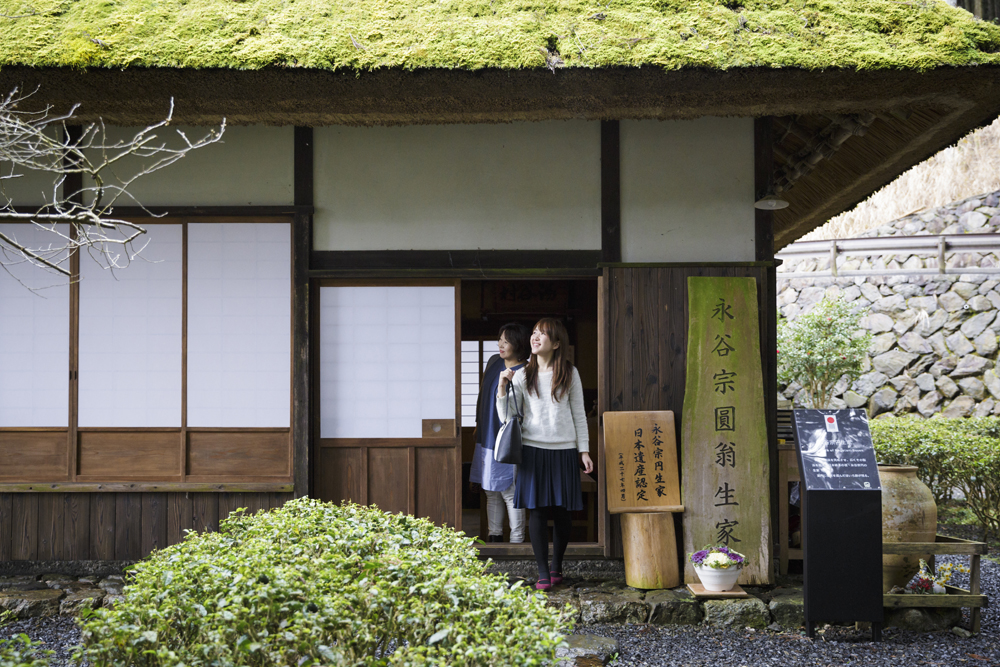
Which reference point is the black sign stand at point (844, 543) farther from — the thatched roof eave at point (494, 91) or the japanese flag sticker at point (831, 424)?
the thatched roof eave at point (494, 91)

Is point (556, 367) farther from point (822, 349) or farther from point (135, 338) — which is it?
point (822, 349)

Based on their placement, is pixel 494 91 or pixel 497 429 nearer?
pixel 494 91

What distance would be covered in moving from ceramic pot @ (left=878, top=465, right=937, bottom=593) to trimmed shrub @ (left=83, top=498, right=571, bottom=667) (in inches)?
118

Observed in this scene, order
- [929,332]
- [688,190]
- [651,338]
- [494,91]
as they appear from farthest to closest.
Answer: [929,332]
[688,190]
[651,338]
[494,91]

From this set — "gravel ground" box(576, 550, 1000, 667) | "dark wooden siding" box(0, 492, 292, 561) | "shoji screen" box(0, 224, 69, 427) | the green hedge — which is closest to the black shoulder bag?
"gravel ground" box(576, 550, 1000, 667)

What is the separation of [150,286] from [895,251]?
13.2 metres

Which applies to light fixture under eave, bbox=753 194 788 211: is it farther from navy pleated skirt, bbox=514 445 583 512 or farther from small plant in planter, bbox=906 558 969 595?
small plant in planter, bbox=906 558 969 595

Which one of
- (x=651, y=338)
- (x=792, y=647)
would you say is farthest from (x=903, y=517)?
(x=651, y=338)

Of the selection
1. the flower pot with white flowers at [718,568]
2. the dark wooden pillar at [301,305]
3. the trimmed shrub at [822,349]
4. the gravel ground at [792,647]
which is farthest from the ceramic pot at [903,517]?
the trimmed shrub at [822,349]

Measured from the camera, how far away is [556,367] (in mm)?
4684

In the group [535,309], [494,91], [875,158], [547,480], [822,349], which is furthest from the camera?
[822,349]

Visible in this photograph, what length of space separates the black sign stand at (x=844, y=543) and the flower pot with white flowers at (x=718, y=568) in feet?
1.79

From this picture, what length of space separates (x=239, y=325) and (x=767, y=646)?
3.86 m

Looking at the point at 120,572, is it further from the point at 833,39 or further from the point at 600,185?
the point at 833,39
